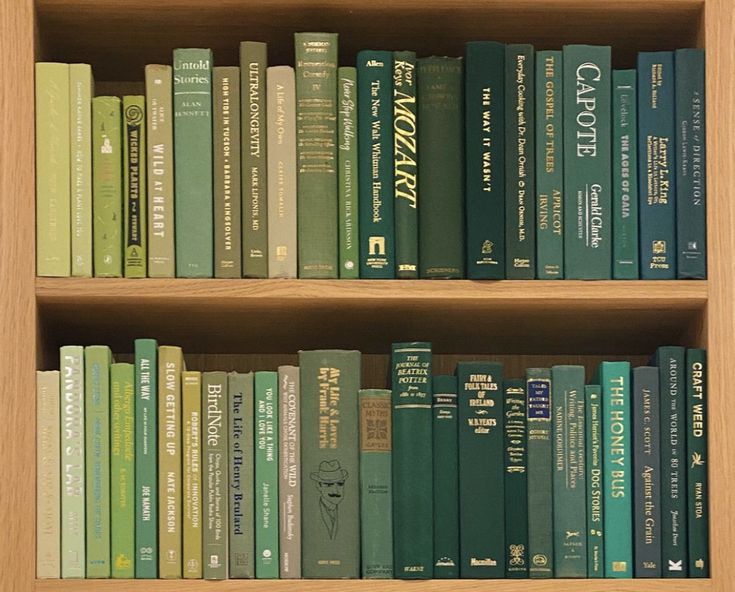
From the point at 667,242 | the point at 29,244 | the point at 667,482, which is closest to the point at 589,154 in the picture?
the point at 667,242

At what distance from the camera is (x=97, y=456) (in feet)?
5.52

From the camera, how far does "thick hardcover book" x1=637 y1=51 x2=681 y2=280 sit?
5.68ft

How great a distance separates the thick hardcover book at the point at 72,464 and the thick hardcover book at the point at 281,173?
0.26 meters

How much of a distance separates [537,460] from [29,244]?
2.11ft

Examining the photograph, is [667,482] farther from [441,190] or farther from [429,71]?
[429,71]

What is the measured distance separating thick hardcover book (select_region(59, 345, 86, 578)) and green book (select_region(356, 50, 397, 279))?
0.36 metres

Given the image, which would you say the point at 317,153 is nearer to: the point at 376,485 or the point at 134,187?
the point at 134,187

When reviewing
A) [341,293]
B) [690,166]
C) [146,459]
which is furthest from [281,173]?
[690,166]

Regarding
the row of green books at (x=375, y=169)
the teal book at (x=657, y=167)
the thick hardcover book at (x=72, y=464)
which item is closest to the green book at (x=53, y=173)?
the row of green books at (x=375, y=169)

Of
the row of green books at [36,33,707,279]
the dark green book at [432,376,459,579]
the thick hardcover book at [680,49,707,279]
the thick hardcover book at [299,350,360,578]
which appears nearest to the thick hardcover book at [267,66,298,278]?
the row of green books at [36,33,707,279]

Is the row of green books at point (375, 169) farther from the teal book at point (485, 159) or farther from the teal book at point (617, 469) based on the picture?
the teal book at point (617, 469)

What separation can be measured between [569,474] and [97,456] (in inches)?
21.6

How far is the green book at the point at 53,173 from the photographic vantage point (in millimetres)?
1706

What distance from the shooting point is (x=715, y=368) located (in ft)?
5.58
